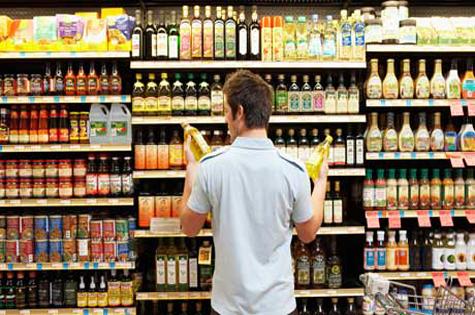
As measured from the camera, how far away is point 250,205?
203cm

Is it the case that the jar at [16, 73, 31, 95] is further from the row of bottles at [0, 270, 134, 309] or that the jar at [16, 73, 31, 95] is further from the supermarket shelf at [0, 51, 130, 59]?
the row of bottles at [0, 270, 134, 309]

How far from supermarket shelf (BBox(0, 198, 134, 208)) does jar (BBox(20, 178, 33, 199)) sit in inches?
1.7

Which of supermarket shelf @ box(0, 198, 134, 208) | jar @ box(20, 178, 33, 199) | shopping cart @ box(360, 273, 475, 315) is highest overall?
jar @ box(20, 178, 33, 199)

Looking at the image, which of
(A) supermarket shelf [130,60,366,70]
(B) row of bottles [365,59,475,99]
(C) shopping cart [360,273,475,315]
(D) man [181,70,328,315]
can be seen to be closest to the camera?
(D) man [181,70,328,315]

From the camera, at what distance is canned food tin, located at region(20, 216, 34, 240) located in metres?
3.89

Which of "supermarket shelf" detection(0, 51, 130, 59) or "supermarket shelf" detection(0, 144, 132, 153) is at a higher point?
"supermarket shelf" detection(0, 51, 130, 59)

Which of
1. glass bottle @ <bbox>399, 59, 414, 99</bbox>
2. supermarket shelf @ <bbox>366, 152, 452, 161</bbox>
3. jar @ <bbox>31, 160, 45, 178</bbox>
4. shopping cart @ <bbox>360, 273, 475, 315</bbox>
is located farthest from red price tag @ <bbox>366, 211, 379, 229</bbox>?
jar @ <bbox>31, 160, 45, 178</bbox>

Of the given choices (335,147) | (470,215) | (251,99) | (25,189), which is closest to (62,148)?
(25,189)

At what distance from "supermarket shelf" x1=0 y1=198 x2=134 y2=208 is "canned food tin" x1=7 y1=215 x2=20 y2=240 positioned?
120 millimetres

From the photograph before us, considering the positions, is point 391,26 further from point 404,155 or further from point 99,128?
point 99,128

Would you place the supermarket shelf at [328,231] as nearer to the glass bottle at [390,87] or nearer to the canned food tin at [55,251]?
the canned food tin at [55,251]

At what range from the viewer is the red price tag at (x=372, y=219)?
3779mm

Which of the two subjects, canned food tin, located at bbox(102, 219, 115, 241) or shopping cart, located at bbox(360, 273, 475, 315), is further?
canned food tin, located at bbox(102, 219, 115, 241)

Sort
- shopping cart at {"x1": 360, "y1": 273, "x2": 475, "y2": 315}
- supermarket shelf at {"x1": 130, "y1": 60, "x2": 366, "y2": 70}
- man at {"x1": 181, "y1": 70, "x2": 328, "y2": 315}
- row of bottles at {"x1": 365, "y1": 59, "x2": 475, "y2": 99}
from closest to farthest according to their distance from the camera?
man at {"x1": 181, "y1": 70, "x2": 328, "y2": 315} → shopping cart at {"x1": 360, "y1": 273, "x2": 475, "y2": 315} → supermarket shelf at {"x1": 130, "y1": 60, "x2": 366, "y2": 70} → row of bottles at {"x1": 365, "y1": 59, "x2": 475, "y2": 99}
